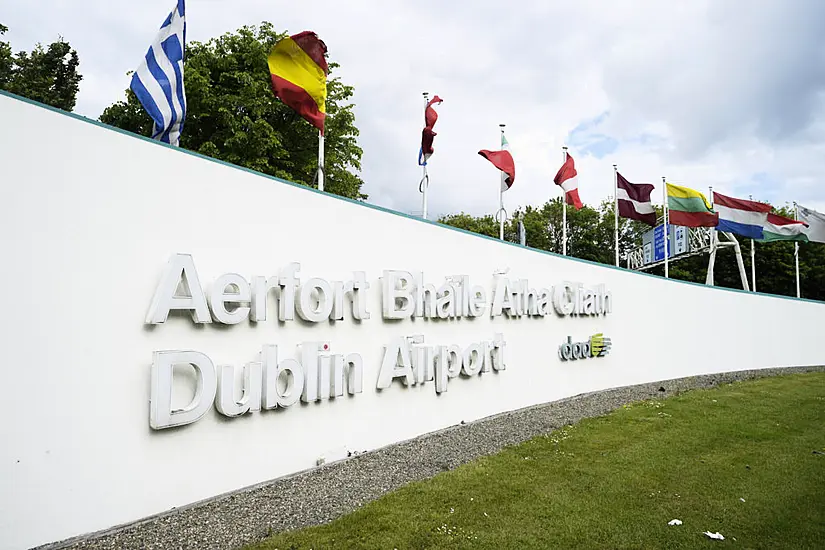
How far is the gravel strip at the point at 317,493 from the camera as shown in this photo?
4301 mm

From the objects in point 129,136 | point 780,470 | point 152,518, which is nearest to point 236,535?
point 152,518

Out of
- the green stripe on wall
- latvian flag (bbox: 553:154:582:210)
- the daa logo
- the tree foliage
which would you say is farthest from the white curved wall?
the tree foliage

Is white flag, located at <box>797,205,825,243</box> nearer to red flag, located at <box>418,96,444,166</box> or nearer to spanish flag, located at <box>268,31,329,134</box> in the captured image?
red flag, located at <box>418,96,444,166</box>

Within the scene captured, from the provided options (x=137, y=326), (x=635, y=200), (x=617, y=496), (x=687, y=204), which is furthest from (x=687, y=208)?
(x=137, y=326)

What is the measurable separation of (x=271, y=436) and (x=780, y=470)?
5927mm

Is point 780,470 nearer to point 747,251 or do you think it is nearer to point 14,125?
point 14,125

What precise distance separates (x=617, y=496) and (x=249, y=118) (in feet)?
60.1

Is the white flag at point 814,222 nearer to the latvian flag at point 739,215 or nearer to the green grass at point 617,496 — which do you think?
the latvian flag at point 739,215

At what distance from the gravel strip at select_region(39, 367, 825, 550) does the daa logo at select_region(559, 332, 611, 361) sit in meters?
2.20

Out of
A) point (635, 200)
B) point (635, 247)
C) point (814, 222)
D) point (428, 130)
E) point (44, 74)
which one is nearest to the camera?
point (428, 130)

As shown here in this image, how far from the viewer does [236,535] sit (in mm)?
4375

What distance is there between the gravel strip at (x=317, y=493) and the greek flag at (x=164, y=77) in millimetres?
4297

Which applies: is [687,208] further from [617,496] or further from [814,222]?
[617,496]

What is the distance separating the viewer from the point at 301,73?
7336mm
